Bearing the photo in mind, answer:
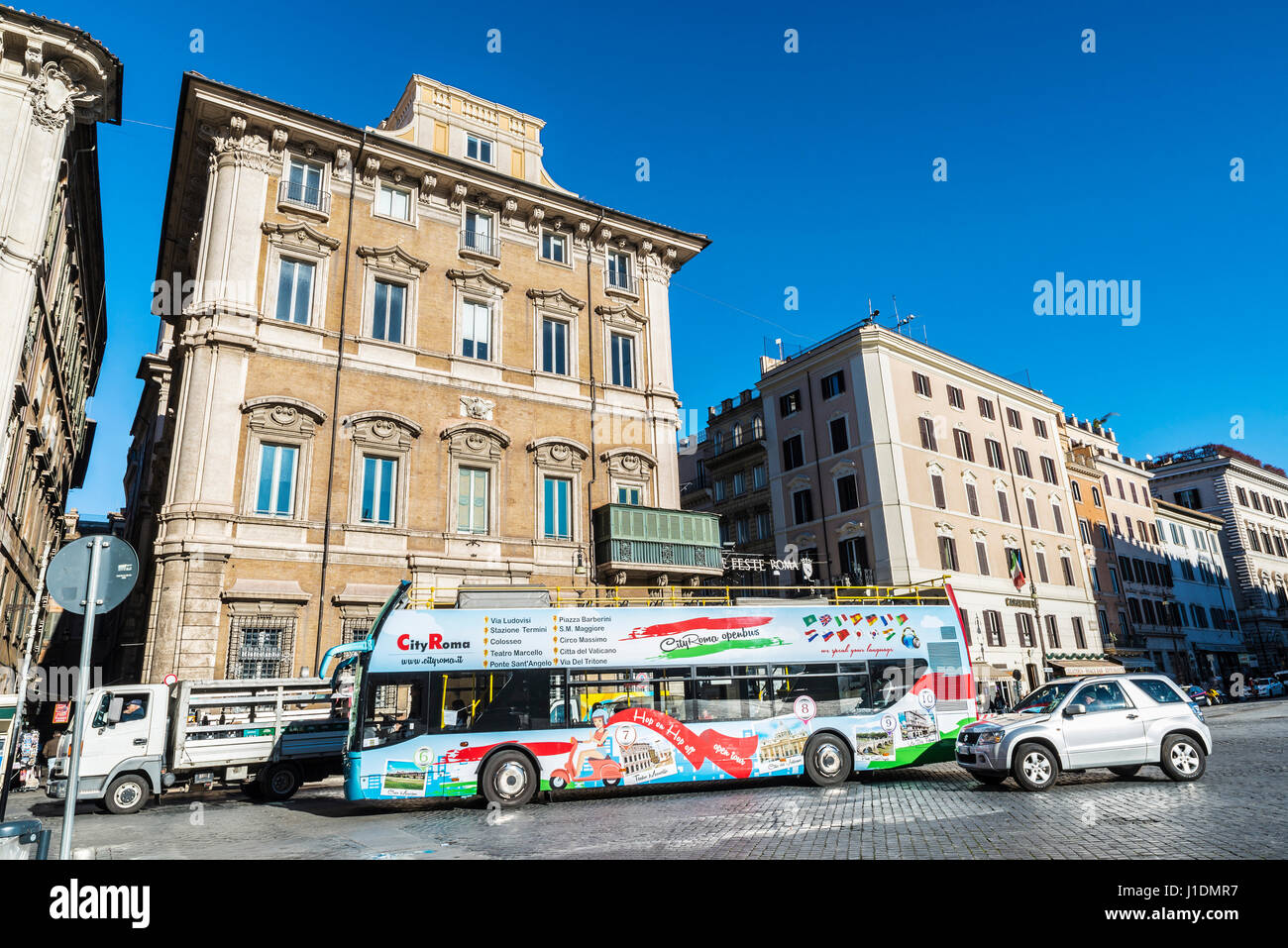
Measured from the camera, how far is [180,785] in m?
16.5

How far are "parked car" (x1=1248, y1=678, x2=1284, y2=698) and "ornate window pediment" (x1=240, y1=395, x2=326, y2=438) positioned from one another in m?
56.2

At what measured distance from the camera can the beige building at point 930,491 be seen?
37.3 meters

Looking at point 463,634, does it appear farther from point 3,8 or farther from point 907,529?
point 907,529

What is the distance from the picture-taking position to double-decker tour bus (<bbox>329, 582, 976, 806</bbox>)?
13336 millimetres

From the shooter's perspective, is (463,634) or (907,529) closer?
(463,634)

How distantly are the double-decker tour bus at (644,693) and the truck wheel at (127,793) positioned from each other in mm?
5680

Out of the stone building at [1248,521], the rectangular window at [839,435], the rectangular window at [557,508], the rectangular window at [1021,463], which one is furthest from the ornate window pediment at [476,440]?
the stone building at [1248,521]

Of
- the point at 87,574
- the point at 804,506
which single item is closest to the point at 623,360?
the point at 804,506

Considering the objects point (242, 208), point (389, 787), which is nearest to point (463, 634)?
point (389, 787)

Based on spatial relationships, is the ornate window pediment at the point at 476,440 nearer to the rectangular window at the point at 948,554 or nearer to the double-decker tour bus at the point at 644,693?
the double-decker tour bus at the point at 644,693

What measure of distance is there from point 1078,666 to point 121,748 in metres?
41.2

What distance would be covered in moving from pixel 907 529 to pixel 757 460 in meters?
11.0

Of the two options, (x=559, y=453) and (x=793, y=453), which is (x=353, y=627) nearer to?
(x=559, y=453)
